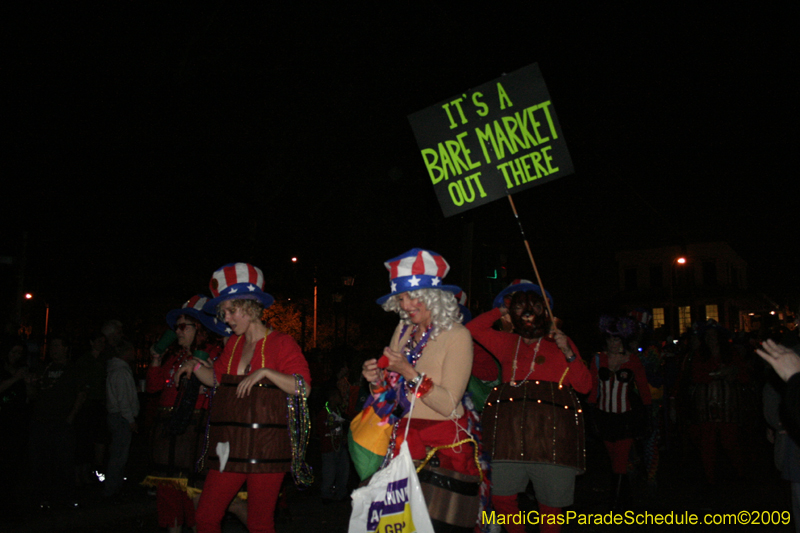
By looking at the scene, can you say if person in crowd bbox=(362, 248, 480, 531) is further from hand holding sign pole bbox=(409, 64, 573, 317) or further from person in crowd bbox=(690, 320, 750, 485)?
person in crowd bbox=(690, 320, 750, 485)

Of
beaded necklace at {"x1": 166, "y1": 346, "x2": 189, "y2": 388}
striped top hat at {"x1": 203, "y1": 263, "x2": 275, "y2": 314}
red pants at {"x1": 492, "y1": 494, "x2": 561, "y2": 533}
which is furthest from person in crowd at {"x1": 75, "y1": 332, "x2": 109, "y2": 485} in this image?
red pants at {"x1": 492, "y1": 494, "x2": 561, "y2": 533}

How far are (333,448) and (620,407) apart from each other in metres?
3.29

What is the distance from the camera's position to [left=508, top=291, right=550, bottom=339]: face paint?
445 cm

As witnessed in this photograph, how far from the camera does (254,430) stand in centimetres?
412

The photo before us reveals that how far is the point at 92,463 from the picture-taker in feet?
30.8

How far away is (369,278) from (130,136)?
3122cm

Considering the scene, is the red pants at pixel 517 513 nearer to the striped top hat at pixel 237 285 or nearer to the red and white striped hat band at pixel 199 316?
the striped top hat at pixel 237 285

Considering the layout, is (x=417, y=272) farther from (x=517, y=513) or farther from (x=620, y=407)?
(x=620, y=407)

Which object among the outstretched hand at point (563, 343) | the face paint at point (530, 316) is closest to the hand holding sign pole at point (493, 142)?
the face paint at point (530, 316)

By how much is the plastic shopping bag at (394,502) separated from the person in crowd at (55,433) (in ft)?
17.3

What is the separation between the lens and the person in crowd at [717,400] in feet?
28.8

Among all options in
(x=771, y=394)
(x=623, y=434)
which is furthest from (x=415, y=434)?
(x=623, y=434)

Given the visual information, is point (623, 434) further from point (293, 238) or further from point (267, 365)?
point (293, 238)

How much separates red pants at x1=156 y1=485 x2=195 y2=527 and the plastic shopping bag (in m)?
2.45
